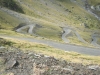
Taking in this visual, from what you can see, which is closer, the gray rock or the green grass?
the gray rock

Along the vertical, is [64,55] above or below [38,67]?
below

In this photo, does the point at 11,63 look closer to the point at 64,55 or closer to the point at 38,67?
the point at 38,67

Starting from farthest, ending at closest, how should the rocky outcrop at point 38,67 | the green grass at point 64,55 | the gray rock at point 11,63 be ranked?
the green grass at point 64,55 < the gray rock at point 11,63 < the rocky outcrop at point 38,67

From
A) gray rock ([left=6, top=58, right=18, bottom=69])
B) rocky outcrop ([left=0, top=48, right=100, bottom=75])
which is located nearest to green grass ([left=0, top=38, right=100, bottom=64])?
rocky outcrop ([left=0, top=48, right=100, bottom=75])

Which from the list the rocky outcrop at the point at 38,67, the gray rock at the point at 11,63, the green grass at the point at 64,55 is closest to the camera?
the rocky outcrop at the point at 38,67

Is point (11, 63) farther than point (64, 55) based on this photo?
No

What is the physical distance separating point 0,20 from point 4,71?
111538 millimetres

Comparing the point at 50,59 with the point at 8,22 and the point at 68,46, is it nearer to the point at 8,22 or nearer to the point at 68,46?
the point at 68,46

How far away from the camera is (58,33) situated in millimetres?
162000

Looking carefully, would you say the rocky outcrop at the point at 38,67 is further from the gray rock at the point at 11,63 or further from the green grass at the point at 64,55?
the green grass at the point at 64,55

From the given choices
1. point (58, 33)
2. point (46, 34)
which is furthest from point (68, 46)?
point (58, 33)

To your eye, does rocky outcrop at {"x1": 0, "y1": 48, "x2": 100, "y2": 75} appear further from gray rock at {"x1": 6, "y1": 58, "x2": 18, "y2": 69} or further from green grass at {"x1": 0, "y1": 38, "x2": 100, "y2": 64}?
green grass at {"x1": 0, "y1": 38, "x2": 100, "y2": 64}

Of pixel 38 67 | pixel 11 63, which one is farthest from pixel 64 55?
pixel 38 67

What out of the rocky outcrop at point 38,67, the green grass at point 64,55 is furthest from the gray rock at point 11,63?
the green grass at point 64,55
